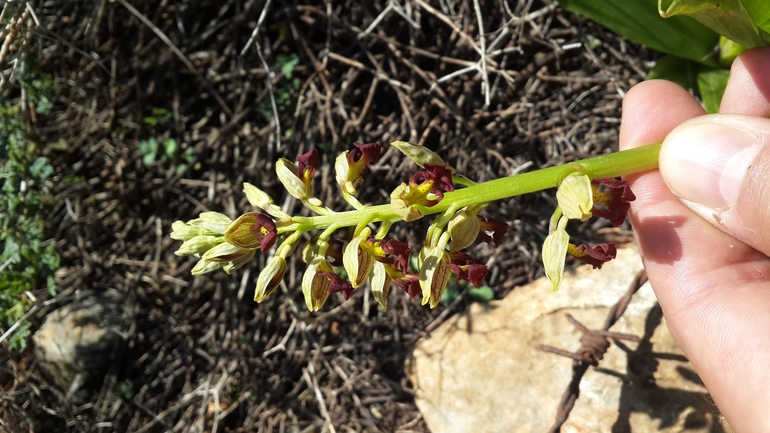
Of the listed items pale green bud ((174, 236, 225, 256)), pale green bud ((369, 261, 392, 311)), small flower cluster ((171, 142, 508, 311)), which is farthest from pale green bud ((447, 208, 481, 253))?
pale green bud ((174, 236, 225, 256))

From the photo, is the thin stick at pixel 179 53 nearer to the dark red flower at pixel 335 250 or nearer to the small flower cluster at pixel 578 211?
the dark red flower at pixel 335 250

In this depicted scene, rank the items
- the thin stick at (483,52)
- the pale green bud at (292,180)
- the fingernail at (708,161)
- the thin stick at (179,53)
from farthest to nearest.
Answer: the thin stick at (179,53) < the thin stick at (483,52) < the pale green bud at (292,180) < the fingernail at (708,161)

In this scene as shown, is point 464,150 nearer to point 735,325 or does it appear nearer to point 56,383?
point 735,325

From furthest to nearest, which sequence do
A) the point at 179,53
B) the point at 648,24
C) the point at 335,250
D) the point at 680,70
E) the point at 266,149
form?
1. the point at 266,149
2. the point at 179,53
3. the point at 680,70
4. the point at 648,24
5. the point at 335,250

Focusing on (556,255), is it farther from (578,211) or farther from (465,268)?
(465,268)

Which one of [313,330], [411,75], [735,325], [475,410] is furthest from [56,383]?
[735,325]

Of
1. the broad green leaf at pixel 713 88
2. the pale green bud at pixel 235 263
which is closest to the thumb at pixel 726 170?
the broad green leaf at pixel 713 88

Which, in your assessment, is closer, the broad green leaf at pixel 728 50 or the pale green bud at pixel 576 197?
the pale green bud at pixel 576 197

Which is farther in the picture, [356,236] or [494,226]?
[494,226]

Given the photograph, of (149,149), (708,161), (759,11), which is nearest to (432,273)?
(708,161)
